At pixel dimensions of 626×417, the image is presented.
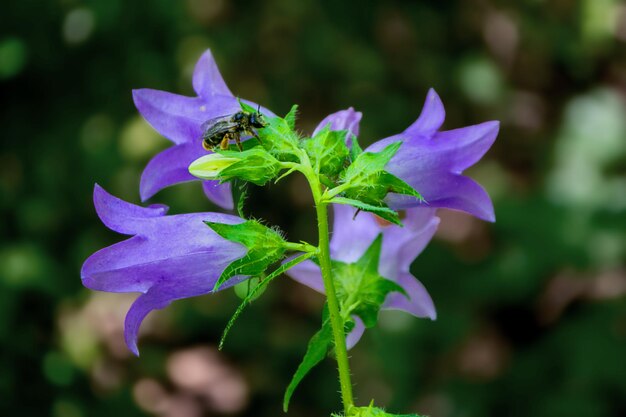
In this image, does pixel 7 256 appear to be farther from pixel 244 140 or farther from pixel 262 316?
pixel 244 140

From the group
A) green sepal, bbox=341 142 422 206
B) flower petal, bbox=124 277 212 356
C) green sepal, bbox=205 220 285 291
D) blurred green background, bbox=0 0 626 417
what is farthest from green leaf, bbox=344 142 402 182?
blurred green background, bbox=0 0 626 417

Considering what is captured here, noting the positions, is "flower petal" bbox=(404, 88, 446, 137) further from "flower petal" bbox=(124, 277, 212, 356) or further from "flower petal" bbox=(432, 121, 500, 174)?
"flower petal" bbox=(124, 277, 212, 356)

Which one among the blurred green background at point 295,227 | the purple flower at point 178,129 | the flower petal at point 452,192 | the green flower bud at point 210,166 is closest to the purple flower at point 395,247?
the flower petal at point 452,192

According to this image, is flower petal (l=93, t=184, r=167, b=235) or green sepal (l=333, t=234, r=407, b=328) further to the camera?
green sepal (l=333, t=234, r=407, b=328)

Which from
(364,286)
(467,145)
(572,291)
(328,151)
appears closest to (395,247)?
(364,286)

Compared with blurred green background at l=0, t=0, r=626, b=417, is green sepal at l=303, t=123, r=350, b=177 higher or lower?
higher

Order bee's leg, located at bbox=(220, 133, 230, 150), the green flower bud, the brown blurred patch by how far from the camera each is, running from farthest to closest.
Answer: the brown blurred patch → bee's leg, located at bbox=(220, 133, 230, 150) → the green flower bud

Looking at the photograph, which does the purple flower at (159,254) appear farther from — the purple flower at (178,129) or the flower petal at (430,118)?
the flower petal at (430,118)
